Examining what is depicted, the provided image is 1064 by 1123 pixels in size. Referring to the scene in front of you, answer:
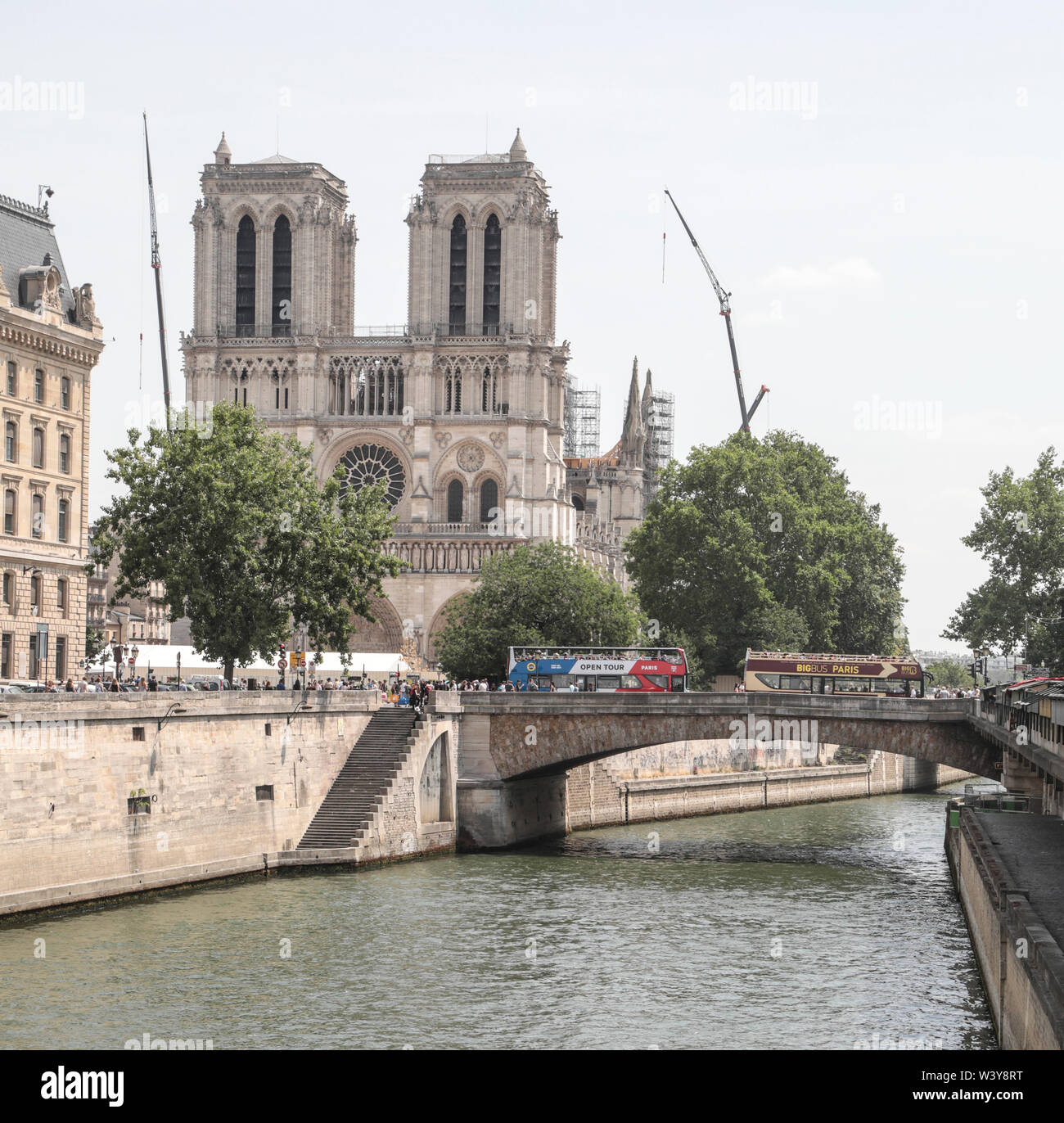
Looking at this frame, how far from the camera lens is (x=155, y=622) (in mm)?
159375

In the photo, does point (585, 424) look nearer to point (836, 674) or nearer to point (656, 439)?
point (656, 439)

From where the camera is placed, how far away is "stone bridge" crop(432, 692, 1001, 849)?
192ft

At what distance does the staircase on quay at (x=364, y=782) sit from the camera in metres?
54.9

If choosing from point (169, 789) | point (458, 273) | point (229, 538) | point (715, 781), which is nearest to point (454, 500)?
point (458, 273)

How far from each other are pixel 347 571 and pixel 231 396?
6071cm

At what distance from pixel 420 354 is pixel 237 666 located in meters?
35.0

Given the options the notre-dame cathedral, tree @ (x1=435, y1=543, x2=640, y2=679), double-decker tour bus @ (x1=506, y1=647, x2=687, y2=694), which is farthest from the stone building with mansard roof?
the notre-dame cathedral

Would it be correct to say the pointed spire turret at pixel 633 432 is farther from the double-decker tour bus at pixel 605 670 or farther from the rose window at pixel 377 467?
the double-decker tour bus at pixel 605 670

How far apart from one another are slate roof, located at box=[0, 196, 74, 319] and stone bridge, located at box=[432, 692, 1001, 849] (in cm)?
1978

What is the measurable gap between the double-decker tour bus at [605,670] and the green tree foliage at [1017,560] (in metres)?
29.7

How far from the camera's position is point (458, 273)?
12394cm

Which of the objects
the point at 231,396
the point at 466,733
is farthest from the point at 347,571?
the point at 231,396

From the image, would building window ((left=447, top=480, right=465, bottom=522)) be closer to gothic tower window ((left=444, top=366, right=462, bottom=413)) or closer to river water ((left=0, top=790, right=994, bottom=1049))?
gothic tower window ((left=444, top=366, right=462, bottom=413))

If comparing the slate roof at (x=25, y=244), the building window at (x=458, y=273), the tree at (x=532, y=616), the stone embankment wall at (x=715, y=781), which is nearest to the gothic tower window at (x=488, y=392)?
the building window at (x=458, y=273)
